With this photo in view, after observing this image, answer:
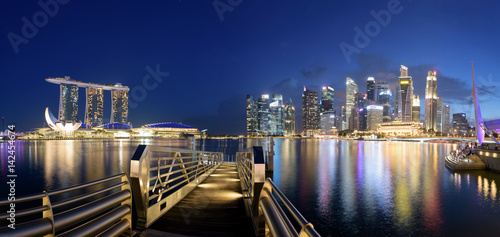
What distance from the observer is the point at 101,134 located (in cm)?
17262

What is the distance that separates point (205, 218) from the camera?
5.46 meters

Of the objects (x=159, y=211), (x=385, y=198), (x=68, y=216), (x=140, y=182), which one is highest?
(x=68, y=216)

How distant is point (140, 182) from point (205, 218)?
1.61 m

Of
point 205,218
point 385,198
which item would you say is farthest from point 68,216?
point 385,198

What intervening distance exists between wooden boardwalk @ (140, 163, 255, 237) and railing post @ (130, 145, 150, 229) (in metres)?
0.27

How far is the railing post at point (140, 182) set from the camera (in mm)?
4480

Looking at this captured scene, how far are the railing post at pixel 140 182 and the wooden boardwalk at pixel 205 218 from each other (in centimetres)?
27

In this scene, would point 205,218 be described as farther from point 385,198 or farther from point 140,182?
point 385,198

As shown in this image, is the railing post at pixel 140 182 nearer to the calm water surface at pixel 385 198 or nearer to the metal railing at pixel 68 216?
the metal railing at pixel 68 216

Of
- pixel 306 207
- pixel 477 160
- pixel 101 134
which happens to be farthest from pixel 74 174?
pixel 101 134

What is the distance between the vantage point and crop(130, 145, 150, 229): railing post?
448 centimetres

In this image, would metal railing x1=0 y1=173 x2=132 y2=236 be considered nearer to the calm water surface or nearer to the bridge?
the bridge

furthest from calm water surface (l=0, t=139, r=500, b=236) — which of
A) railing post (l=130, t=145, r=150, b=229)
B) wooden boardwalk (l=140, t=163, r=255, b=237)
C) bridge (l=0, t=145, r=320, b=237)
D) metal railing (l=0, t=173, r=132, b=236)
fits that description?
metal railing (l=0, t=173, r=132, b=236)

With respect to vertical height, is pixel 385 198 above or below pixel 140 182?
below
